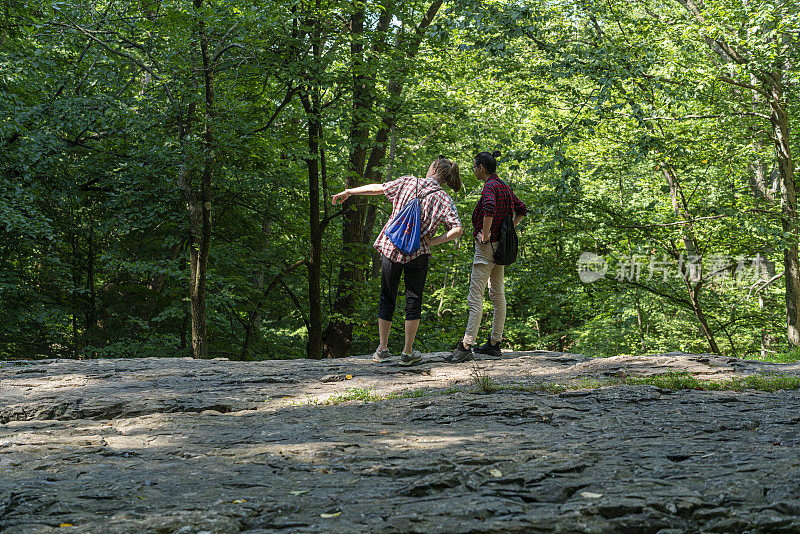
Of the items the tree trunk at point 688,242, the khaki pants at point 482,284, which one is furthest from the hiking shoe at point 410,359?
the tree trunk at point 688,242

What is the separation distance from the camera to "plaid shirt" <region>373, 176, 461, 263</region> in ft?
20.7

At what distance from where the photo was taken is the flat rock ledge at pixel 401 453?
94.8 inches

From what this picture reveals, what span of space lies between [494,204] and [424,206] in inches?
27.6

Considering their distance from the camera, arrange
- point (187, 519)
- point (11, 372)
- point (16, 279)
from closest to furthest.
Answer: point (187, 519) < point (11, 372) < point (16, 279)

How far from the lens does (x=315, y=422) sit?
452 cm

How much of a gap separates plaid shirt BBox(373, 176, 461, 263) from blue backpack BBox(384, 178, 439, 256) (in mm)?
50

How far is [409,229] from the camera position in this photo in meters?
6.33

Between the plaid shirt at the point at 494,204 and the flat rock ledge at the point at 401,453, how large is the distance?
1.48 metres

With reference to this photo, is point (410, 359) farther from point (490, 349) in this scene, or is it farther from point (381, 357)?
point (490, 349)

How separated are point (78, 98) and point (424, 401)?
27.6ft

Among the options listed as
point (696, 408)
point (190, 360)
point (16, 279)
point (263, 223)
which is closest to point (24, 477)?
point (696, 408)

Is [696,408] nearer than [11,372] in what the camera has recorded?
Yes

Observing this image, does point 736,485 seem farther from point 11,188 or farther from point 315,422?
point 11,188

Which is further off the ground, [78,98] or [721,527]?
[78,98]
